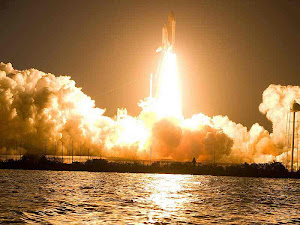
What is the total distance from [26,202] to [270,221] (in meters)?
41.3

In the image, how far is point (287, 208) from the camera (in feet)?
266

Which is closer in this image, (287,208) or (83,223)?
(83,223)

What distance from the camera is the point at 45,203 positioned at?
77250mm

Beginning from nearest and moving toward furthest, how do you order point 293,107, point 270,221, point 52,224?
point 52,224 → point 270,221 → point 293,107

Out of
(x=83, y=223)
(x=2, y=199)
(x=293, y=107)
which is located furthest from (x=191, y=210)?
(x=293, y=107)

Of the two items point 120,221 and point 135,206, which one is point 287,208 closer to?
point 135,206

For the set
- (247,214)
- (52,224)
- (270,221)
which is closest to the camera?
(52,224)

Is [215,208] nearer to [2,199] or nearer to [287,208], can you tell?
[287,208]

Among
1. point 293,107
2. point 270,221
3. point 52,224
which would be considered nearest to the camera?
point 52,224

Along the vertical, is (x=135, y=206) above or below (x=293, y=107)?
below

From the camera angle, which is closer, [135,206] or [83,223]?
[83,223]

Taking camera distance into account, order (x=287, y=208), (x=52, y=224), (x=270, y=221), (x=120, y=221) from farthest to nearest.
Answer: (x=287, y=208)
(x=270, y=221)
(x=120, y=221)
(x=52, y=224)

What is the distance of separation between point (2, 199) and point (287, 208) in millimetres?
51299

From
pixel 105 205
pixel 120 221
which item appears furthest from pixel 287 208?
pixel 120 221
